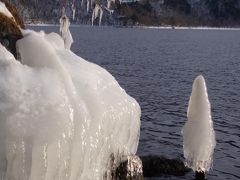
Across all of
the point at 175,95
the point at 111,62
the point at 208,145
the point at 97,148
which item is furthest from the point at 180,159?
the point at 111,62

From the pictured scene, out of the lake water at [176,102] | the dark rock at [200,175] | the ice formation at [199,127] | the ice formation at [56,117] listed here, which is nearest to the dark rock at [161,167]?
the lake water at [176,102]

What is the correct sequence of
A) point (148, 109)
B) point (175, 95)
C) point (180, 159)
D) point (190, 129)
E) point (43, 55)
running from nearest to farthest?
point (43, 55) < point (190, 129) < point (180, 159) < point (148, 109) < point (175, 95)

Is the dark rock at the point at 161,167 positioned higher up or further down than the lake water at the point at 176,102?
higher up

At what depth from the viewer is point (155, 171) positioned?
2117cm

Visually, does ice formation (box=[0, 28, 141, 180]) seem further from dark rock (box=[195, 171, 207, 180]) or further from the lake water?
the lake water

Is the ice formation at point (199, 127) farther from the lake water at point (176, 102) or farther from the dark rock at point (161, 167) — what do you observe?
the lake water at point (176, 102)

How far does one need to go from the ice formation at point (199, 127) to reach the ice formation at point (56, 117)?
7.30 m

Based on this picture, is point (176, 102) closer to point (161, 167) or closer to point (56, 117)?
point (161, 167)

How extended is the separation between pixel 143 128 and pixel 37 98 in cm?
2306

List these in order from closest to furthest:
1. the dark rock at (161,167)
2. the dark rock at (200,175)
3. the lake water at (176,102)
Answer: the dark rock at (200,175) → the dark rock at (161,167) → the lake water at (176,102)

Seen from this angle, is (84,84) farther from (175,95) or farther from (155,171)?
(175,95)

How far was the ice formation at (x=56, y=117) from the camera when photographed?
8.28 meters

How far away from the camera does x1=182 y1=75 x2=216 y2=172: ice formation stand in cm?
1772

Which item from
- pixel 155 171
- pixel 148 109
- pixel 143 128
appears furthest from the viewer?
pixel 148 109
